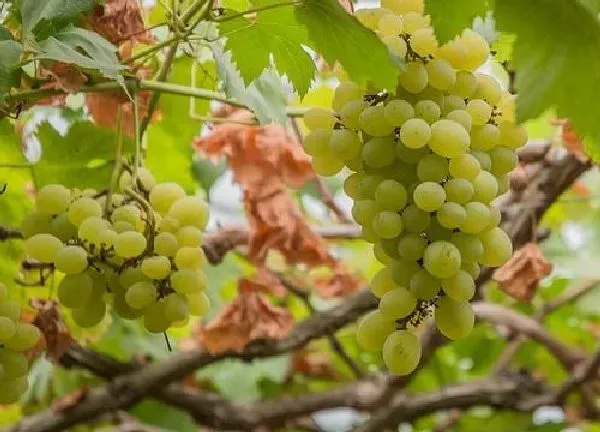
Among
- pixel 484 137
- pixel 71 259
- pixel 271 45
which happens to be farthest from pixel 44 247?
pixel 484 137

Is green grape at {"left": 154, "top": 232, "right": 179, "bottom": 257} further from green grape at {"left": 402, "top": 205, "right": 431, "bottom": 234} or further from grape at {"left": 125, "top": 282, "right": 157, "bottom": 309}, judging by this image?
green grape at {"left": 402, "top": 205, "right": 431, "bottom": 234}

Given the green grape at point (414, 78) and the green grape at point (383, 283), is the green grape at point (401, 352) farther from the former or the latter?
the green grape at point (414, 78)

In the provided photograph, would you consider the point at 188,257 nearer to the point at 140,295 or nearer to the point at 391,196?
the point at 140,295

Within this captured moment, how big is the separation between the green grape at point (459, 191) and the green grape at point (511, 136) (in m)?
0.06

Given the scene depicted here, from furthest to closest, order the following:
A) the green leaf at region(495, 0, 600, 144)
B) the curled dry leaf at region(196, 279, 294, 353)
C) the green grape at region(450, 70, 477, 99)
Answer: the curled dry leaf at region(196, 279, 294, 353) < the green grape at region(450, 70, 477, 99) < the green leaf at region(495, 0, 600, 144)

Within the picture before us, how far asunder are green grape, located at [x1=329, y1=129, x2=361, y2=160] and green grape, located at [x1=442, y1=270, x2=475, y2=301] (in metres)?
0.10

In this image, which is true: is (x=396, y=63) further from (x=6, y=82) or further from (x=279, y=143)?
(x=279, y=143)

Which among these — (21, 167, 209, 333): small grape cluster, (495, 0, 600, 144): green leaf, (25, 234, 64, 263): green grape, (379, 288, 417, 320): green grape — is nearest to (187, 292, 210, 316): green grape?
(21, 167, 209, 333): small grape cluster

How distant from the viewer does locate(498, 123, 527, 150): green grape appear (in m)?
0.61

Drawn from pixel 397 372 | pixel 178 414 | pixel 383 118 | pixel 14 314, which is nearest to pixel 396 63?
pixel 383 118

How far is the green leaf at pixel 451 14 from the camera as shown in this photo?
544 millimetres

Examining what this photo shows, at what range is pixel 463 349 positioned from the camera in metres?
1.48

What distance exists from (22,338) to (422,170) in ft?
1.06

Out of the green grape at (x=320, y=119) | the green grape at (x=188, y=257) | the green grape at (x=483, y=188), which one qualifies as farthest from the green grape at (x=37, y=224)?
the green grape at (x=483, y=188)
